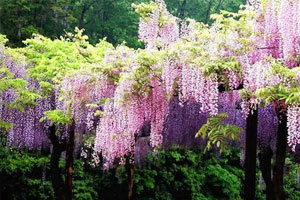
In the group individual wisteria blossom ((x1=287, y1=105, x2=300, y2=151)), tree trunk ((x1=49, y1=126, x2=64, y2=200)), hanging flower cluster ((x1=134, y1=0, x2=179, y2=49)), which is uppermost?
hanging flower cluster ((x1=134, y1=0, x2=179, y2=49))

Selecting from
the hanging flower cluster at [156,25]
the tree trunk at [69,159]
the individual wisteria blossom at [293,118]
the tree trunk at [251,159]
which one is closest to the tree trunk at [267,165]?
the tree trunk at [251,159]

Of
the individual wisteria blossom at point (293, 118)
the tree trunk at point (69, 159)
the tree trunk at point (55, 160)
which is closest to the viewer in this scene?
the individual wisteria blossom at point (293, 118)

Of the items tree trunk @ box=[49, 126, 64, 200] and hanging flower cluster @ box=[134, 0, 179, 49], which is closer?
hanging flower cluster @ box=[134, 0, 179, 49]

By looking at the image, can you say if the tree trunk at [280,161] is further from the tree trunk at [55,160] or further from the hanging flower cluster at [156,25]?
the tree trunk at [55,160]

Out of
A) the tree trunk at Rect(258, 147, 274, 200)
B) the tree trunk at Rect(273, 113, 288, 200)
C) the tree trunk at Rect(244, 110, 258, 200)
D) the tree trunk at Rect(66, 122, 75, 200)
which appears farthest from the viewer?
the tree trunk at Rect(258, 147, 274, 200)

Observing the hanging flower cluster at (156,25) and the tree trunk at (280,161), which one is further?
the hanging flower cluster at (156,25)

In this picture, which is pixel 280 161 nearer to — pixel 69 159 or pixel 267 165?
pixel 267 165

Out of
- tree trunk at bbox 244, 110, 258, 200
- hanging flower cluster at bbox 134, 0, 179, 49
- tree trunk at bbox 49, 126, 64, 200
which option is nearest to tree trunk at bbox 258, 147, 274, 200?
tree trunk at bbox 244, 110, 258, 200

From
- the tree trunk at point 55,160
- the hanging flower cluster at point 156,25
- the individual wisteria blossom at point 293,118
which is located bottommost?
the tree trunk at point 55,160

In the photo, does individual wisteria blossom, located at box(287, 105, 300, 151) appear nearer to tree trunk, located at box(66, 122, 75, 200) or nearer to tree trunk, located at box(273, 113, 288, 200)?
tree trunk, located at box(273, 113, 288, 200)

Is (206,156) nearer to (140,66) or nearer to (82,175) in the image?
(82,175)

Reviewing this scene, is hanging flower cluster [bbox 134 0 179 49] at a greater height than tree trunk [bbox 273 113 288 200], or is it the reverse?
hanging flower cluster [bbox 134 0 179 49]

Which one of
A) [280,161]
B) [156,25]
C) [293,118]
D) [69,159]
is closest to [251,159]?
[280,161]

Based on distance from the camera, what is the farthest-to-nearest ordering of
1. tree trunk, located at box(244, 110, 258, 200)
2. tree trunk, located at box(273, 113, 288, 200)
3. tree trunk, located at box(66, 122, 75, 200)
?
tree trunk, located at box(66, 122, 75, 200) < tree trunk, located at box(244, 110, 258, 200) < tree trunk, located at box(273, 113, 288, 200)
